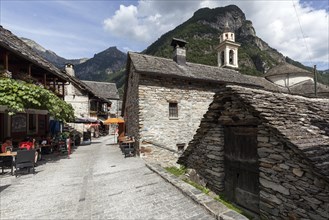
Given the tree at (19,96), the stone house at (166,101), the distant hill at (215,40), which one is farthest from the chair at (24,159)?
the distant hill at (215,40)

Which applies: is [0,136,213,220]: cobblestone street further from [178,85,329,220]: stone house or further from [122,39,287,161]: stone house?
[122,39,287,161]: stone house

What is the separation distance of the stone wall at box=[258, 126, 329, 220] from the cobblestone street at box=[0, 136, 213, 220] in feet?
6.14

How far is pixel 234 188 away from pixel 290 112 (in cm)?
303

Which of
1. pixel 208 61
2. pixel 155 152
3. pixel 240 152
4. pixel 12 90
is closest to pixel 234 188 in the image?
pixel 240 152

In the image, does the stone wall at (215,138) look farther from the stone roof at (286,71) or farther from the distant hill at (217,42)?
the distant hill at (217,42)

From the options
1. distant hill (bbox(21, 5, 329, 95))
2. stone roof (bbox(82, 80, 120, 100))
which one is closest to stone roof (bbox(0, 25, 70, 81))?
stone roof (bbox(82, 80, 120, 100))

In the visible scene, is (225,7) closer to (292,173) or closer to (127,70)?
(127,70)

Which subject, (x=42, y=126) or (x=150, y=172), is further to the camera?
(x=42, y=126)

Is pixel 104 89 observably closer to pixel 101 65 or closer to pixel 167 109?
pixel 167 109

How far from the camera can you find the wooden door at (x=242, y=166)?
6.02 meters

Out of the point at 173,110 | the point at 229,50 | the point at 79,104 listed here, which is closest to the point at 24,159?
the point at 173,110

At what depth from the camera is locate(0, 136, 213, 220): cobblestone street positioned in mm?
4840

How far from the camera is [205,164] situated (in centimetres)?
788

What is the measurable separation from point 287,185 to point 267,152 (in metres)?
0.87
